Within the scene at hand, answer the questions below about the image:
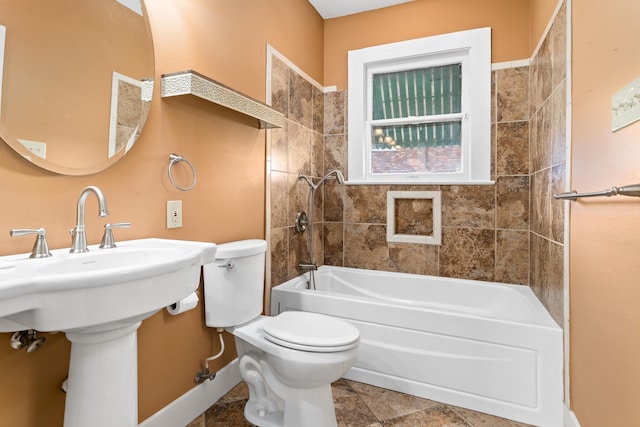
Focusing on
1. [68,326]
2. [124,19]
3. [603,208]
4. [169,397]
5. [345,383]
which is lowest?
[345,383]

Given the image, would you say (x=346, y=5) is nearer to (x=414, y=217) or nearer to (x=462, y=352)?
(x=414, y=217)

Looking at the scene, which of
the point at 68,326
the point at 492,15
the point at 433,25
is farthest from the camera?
the point at 433,25

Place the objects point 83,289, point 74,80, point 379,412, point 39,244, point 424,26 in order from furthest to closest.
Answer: point 424,26, point 379,412, point 74,80, point 39,244, point 83,289

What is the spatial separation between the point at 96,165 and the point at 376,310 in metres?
1.52

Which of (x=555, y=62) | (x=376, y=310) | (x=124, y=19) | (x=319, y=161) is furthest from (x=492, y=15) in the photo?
(x=124, y=19)

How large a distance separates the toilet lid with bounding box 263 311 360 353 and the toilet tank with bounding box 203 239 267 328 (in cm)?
18

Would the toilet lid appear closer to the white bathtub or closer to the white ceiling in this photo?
the white bathtub

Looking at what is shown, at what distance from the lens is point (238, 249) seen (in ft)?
5.23

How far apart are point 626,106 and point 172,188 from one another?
1.67 meters

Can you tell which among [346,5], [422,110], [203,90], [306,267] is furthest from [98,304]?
[346,5]

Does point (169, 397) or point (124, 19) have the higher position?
point (124, 19)

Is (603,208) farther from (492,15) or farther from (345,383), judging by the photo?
(492,15)

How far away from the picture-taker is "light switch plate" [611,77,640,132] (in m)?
0.92

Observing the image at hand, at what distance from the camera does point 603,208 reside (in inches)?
45.8
